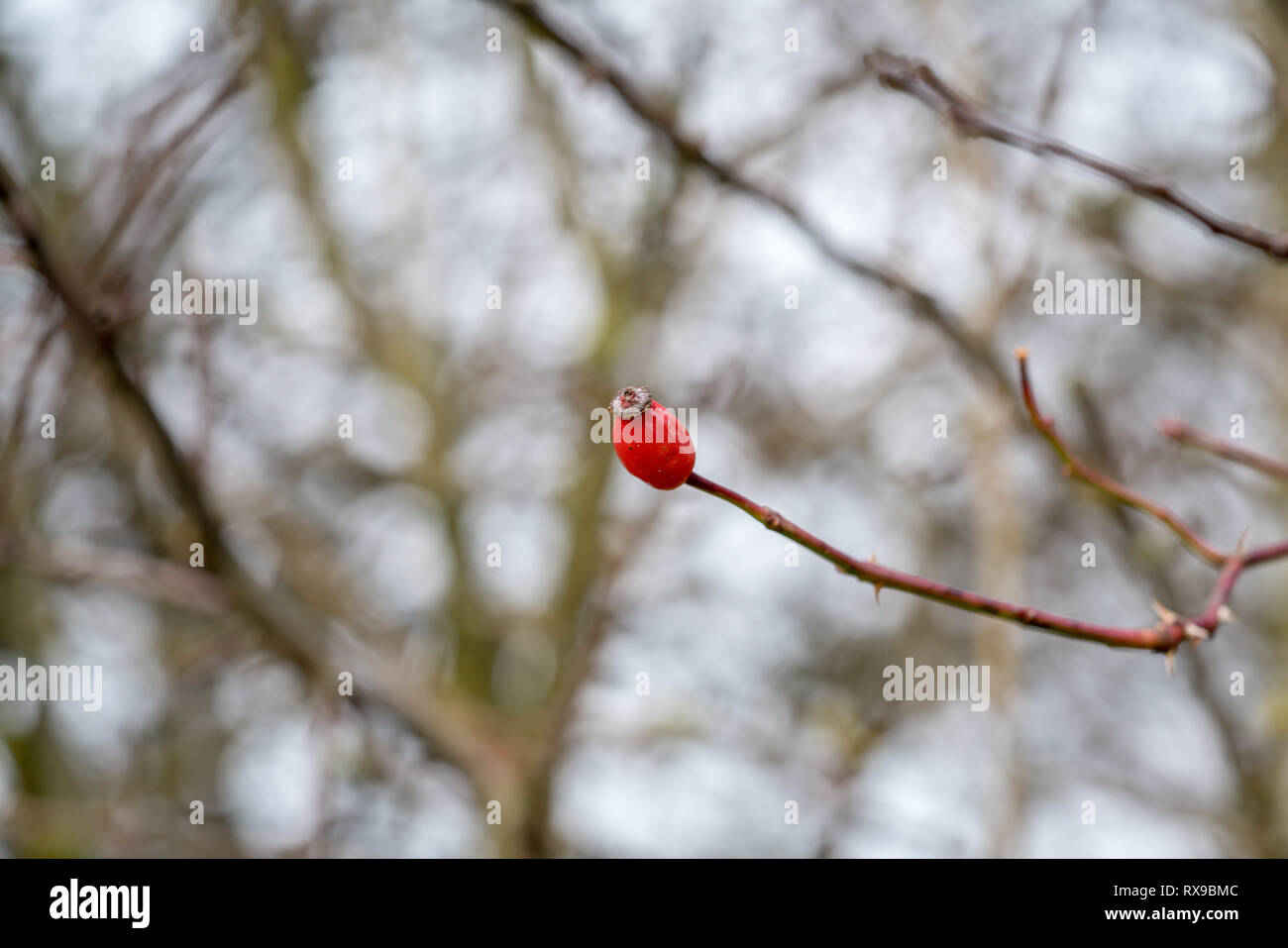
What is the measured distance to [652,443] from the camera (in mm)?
1099

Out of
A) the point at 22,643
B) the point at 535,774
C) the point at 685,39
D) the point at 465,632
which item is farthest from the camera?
the point at 465,632

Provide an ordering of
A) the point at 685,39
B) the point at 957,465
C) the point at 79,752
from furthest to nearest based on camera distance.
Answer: the point at 79,752
the point at 957,465
the point at 685,39

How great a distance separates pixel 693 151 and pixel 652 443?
3.67 ft

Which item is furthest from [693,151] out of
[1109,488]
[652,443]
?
[652,443]

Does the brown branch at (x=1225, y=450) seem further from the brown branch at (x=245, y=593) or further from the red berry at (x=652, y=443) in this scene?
the brown branch at (x=245, y=593)

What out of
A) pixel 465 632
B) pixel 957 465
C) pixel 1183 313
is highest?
pixel 1183 313

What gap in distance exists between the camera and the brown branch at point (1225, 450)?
1.75m

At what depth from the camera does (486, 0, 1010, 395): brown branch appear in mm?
1985

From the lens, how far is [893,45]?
489 cm

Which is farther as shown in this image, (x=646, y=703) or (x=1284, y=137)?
(x=646, y=703)

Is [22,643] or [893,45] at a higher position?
[893,45]

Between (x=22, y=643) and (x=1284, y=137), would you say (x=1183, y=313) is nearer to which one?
(x=1284, y=137)

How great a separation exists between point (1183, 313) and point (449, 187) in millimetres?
4125
